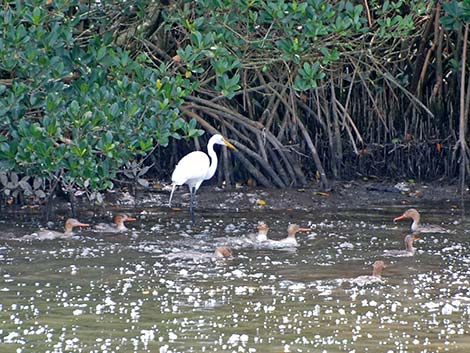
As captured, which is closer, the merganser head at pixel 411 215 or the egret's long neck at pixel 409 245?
the egret's long neck at pixel 409 245

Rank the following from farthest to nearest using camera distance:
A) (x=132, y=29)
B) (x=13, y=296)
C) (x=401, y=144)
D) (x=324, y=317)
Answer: (x=401, y=144), (x=132, y=29), (x=13, y=296), (x=324, y=317)

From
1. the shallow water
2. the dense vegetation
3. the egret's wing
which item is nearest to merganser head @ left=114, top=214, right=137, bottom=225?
the shallow water

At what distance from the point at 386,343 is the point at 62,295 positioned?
2.60 meters

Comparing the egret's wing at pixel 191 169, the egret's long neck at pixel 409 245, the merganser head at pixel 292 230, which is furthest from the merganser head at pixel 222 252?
the egret's wing at pixel 191 169

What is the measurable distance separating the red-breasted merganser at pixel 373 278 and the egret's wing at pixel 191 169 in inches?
170

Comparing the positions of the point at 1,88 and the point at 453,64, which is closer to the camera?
the point at 1,88

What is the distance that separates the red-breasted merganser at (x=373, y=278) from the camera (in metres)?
9.29

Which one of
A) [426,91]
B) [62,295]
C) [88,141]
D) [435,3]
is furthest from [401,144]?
[62,295]

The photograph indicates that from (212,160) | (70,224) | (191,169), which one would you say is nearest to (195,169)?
(191,169)

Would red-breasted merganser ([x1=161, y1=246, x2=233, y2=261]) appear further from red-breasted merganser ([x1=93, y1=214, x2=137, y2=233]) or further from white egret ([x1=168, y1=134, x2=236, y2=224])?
white egret ([x1=168, y1=134, x2=236, y2=224])

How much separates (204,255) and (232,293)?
1636 mm

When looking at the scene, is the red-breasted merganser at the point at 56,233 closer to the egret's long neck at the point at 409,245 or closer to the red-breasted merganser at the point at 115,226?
the red-breasted merganser at the point at 115,226

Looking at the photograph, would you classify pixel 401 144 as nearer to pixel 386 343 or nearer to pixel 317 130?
pixel 317 130

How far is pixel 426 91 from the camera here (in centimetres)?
1570
